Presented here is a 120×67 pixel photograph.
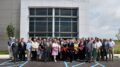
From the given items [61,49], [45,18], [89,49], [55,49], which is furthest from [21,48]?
[45,18]

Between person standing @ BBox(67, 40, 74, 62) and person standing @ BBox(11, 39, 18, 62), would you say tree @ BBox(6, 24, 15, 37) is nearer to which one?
person standing @ BBox(11, 39, 18, 62)

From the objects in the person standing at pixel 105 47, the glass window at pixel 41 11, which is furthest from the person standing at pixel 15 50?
the glass window at pixel 41 11

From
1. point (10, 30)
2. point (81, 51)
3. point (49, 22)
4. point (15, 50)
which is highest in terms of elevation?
point (49, 22)

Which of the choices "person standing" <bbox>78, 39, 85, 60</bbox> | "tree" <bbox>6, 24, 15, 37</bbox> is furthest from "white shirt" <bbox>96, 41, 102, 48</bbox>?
"tree" <bbox>6, 24, 15, 37</bbox>

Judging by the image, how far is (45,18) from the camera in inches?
1953

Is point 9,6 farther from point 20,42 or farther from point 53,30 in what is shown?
point 20,42

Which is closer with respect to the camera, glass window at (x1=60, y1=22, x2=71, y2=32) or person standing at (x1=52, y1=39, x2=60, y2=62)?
person standing at (x1=52, y1=39, x2=60, y2=62)

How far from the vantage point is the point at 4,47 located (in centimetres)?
5109

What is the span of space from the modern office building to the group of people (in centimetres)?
1702

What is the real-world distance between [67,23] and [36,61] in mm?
18839

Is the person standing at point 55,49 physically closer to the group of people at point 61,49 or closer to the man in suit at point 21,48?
the group of people at point 61,49

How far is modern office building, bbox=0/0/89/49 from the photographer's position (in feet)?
163

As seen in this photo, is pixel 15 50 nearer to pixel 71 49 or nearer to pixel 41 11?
pixel 71 49

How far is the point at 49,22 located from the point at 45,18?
66 cm
